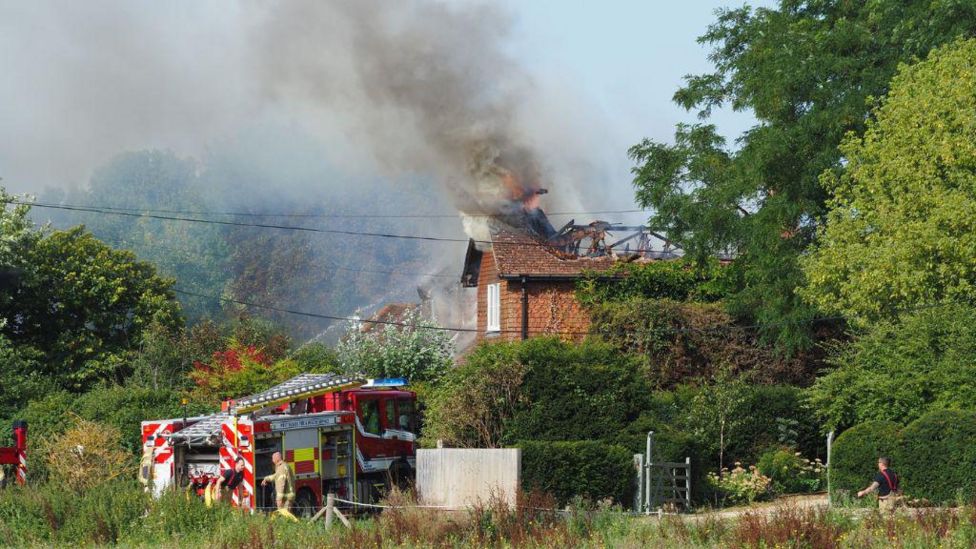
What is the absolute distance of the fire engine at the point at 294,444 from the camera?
74.2ft

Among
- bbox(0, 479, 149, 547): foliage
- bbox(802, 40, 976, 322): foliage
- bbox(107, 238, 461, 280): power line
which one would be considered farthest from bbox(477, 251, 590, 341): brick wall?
bbox(107, 238, 461, 280): power line

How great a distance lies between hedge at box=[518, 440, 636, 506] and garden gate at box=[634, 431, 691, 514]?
0.33 metres

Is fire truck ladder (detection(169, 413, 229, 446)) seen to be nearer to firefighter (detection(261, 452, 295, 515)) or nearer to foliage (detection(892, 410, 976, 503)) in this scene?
firefighter (detection(261, 452, 295, 515))

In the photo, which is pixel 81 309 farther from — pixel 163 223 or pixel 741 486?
pixel 163 223

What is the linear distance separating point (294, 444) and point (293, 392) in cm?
111

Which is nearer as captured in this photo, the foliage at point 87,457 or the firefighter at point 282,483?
the firefighter at point 282,483

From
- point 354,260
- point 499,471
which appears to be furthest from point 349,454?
point 354,260

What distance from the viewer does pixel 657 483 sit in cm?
2520

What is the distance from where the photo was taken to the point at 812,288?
103 feet

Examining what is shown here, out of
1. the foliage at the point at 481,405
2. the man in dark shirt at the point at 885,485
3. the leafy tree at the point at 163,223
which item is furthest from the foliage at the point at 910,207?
the leafy tree at the point at 163,223

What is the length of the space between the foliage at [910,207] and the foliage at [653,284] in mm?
11922

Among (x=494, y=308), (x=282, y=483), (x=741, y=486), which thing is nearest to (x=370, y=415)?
(x=282, y=483)

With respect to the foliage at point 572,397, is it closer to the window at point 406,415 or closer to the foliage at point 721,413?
the foliage at point 721,413

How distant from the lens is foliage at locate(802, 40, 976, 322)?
2762 centimetres
